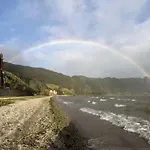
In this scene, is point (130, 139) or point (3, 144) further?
point (130, 139)

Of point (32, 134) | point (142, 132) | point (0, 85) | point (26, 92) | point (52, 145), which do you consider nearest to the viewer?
point (52, 145)

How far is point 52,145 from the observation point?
760 inches

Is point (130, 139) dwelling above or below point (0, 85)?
below

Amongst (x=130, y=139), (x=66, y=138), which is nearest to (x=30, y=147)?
(x=66, y=138)

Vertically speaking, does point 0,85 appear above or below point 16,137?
above

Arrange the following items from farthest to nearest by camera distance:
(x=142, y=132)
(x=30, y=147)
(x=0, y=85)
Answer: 1. (x=0, y=85)
2. (x=142, y=132)
3. (x=30, y=147)

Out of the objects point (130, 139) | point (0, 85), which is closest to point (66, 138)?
point (130, 139)

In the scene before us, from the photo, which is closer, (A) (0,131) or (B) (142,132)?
(A) (0,131)

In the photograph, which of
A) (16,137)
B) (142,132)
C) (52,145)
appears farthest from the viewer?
(142,132)

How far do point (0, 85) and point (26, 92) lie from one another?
43.4 metres

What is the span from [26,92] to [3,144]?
414 feet

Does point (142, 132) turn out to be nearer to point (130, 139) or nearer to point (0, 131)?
A: point (130, 139)

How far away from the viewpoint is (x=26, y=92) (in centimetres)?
14200

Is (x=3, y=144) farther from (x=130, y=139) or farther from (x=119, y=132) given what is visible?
(x=119, y=132)
